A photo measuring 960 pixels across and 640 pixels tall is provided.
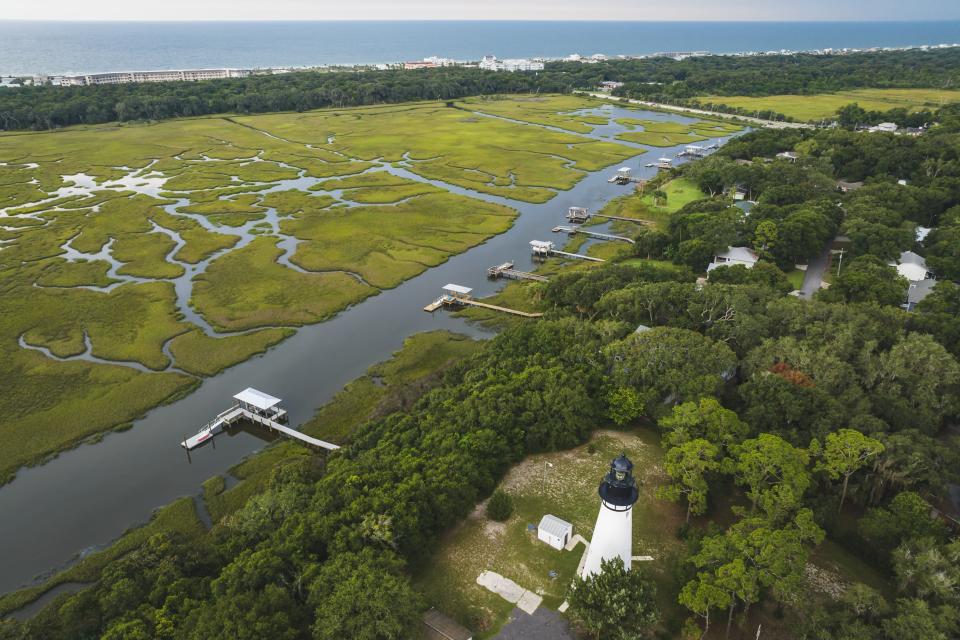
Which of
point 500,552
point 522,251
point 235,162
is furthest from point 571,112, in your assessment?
point 500,552

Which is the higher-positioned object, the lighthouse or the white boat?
the lighthouse

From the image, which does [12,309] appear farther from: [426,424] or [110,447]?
[426,424]

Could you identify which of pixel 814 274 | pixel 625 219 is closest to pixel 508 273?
pixel 625 219

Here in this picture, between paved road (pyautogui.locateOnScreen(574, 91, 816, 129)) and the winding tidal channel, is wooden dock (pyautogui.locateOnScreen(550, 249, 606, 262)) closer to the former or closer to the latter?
the winding tidal channel

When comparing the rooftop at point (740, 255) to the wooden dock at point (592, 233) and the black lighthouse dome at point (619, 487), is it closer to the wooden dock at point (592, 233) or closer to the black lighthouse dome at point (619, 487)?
the wooden dock at point (592, 233)

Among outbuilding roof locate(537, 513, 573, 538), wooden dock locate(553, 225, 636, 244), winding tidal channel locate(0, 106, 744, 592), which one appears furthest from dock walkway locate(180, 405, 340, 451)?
wooden dock locate(553, 225, 636, 244)

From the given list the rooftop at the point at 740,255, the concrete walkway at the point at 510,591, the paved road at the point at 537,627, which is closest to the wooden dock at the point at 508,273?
the rooftop at the point at 740,255
